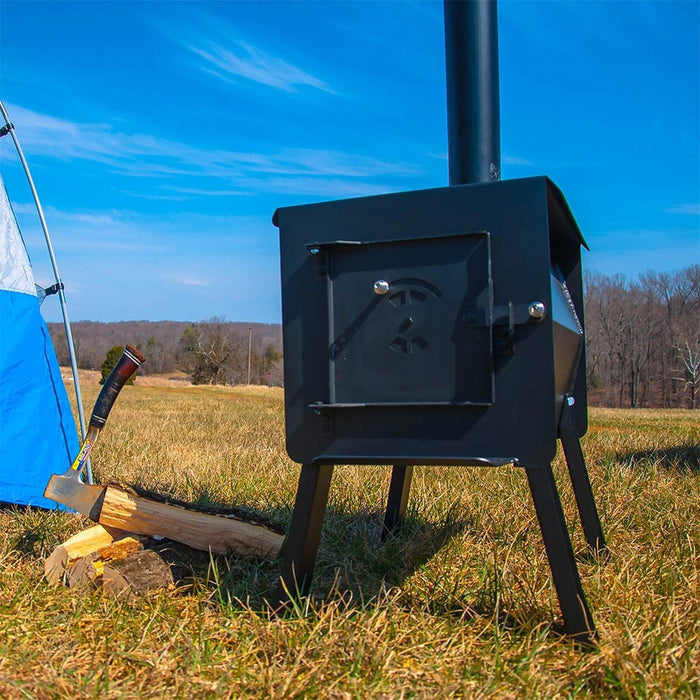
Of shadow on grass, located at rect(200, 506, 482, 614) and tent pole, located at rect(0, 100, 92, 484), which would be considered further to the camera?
tent pole, located at rect(0, 100, 92, 484)

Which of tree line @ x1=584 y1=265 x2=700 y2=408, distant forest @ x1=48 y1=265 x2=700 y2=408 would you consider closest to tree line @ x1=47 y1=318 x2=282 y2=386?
distant forest @ x1=48 y1=265 x2=700 y2=408

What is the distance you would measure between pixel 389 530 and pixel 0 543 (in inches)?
69.3

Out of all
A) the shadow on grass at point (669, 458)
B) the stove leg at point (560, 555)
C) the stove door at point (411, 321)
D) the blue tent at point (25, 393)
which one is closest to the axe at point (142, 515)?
the stove door at point (411, 321)

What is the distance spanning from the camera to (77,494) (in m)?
2.90

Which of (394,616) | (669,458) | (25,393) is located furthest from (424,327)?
(669,458)

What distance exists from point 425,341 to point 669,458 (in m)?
3.83

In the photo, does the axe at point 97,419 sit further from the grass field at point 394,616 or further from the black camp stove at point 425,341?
the black camp stove at point 425,341

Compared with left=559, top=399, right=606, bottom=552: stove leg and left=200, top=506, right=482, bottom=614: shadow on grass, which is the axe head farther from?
left=559, top=399, right=606, bottom=552: stove leg

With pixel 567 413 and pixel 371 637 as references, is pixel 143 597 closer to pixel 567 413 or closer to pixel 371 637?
pixel 371 637

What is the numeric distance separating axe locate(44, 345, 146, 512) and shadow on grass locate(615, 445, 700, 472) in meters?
3.47

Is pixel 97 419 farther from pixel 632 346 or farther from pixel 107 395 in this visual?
pixel 632 346

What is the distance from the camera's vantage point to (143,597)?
246 centimetres

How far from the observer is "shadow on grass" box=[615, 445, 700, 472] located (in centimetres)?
476

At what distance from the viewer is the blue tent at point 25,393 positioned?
149 inches
